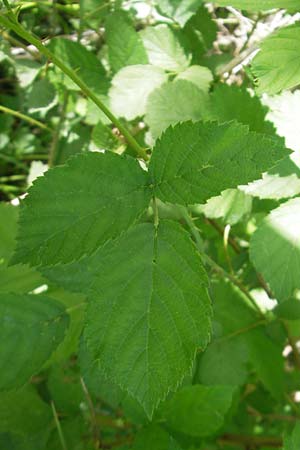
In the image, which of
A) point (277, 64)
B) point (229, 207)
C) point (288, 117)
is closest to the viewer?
point (277, 64)

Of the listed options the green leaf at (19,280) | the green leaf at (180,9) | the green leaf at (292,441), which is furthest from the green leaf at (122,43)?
the green leaf at (292,441)

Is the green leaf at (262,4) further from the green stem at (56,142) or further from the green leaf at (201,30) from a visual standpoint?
the green stem at (56,142)

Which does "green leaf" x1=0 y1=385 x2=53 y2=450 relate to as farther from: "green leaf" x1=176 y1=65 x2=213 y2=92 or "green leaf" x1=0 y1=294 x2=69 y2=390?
"green leaf" x1=176 y1=65 x2=213 y2=92

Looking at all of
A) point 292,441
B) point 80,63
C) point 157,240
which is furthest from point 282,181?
point 80,63

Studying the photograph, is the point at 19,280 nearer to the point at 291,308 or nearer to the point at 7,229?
the point at 7,229

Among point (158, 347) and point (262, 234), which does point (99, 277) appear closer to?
point (158, 347)

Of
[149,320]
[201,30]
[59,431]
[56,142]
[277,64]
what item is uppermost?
[277,64]

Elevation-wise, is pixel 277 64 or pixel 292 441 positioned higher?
pixel 277 64
